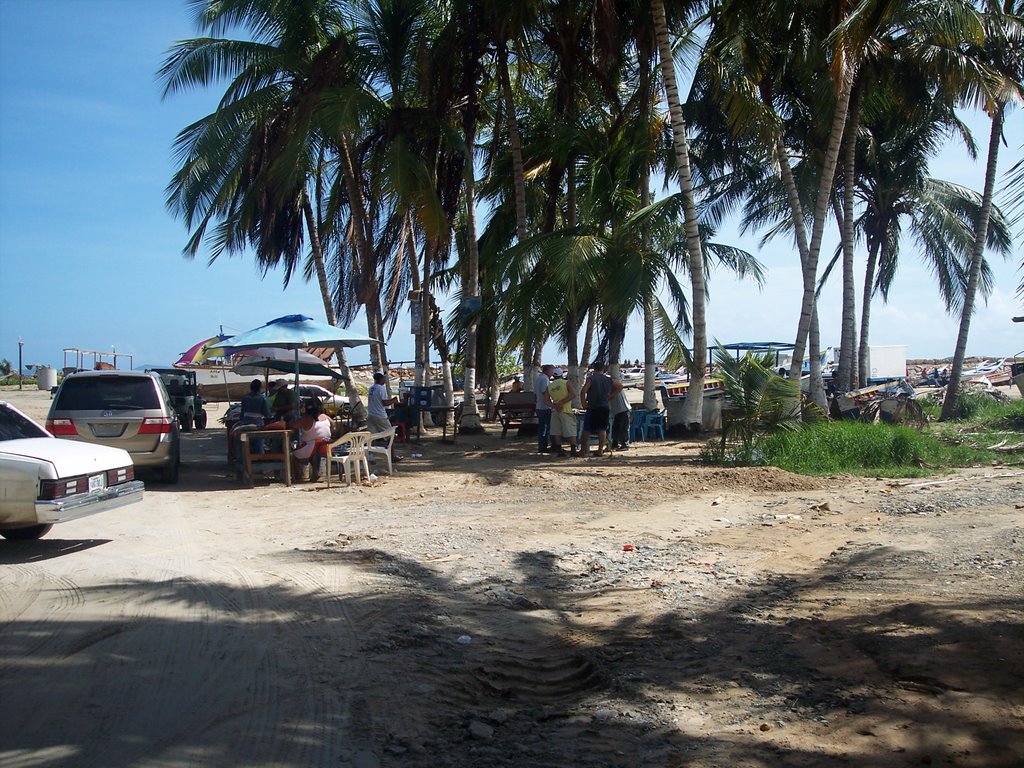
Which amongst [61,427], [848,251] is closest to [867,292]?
[848,251]

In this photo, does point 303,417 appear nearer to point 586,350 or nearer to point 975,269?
point 586,350

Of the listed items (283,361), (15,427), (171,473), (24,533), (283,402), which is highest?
(283,361)

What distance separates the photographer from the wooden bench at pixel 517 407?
761 inches

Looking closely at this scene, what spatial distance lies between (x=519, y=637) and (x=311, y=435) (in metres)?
7.67

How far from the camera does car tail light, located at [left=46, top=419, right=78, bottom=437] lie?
11586mm

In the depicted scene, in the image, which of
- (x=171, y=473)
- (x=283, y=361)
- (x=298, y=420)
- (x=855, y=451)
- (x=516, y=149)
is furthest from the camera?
(x=516, y=149)

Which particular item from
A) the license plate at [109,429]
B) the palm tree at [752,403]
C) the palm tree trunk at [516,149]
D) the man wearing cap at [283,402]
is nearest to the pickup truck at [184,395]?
the man wearing cap at [283,402]

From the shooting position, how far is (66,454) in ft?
25.4

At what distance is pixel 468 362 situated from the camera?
2034 cm

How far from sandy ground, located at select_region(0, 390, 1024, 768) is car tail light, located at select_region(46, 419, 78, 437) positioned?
6.59 feet

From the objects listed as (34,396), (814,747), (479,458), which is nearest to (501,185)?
(479,458)

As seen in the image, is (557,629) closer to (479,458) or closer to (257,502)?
(257,502)

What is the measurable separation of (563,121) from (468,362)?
5.85 meters

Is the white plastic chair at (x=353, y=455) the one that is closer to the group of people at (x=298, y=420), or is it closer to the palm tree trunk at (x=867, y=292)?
the group of people at (x=298, y=420)
